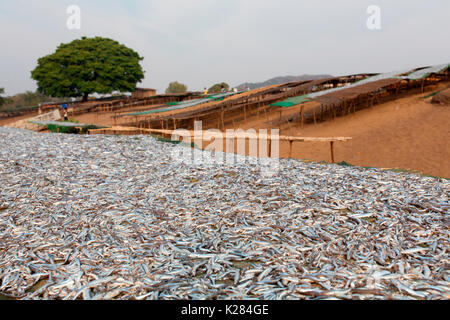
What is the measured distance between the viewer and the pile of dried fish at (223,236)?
2109 mm

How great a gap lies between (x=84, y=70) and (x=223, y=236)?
113 ft

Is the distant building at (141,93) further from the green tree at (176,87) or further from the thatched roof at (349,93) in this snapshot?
the thatched roof at (349,93)

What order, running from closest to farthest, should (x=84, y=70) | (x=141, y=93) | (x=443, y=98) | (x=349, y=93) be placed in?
(x=443, y=98)
(x=349, y=93)
(x=84, y=70)
(x=141, y=93)

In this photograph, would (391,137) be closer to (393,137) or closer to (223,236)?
(393,137)

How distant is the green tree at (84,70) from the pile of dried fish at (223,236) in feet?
99.2

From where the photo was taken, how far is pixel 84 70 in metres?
31.1

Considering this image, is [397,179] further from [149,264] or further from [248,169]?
[149,264]

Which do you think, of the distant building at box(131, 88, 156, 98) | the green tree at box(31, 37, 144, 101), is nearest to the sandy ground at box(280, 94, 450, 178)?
the green tree at box(31, 37, 144, 101)

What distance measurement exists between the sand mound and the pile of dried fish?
14.0 m

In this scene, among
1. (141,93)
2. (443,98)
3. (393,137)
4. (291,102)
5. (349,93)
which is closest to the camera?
(393,137)

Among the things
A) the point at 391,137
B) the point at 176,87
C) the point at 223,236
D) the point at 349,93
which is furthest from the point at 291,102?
the point at 176,87

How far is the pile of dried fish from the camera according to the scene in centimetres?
211

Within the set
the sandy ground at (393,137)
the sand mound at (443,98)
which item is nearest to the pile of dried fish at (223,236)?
the sandy ground at (393,137)

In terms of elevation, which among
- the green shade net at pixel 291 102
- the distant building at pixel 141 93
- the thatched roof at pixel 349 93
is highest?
the distant building at pixel 141 93
